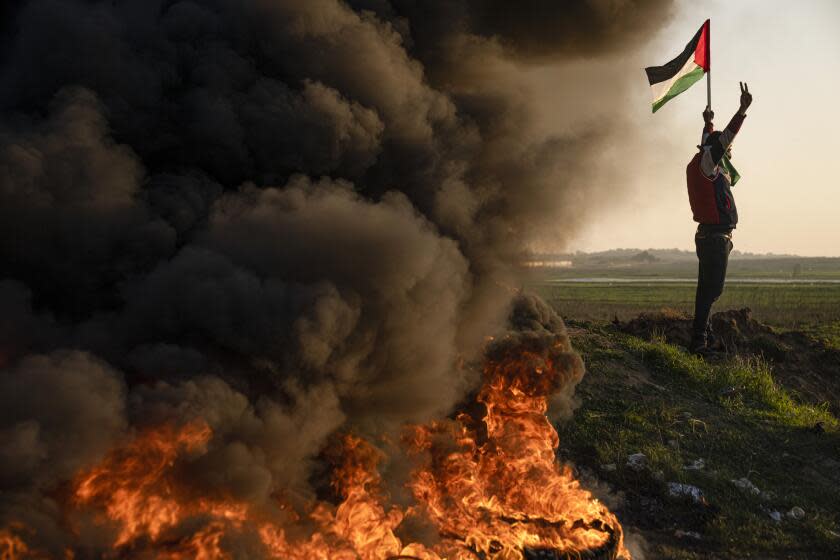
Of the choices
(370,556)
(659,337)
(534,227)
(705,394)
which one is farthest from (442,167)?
(659,337)

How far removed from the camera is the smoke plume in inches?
213

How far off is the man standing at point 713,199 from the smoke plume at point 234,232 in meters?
7.11

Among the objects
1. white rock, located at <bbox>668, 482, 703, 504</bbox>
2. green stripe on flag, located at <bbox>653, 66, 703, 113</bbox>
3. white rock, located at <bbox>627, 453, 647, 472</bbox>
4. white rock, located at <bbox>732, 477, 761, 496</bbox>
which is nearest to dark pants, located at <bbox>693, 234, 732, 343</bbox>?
green stripe on flag, located at <bbox>653, 66, 703, 113</bbox>

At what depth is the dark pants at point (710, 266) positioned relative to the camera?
14758mm

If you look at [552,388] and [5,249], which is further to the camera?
[552,388]

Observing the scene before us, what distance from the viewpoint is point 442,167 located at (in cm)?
765

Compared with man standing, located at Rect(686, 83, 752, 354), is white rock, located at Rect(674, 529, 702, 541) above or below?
below

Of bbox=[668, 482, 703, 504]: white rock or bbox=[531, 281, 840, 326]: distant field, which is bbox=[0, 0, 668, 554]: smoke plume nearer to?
bbox=[668, 482, 703, 504]: white rock

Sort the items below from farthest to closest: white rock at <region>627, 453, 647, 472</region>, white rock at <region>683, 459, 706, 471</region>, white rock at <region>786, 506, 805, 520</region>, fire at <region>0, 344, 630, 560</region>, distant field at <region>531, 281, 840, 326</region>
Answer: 1. distant field at <region>531, 281, 840, 326</region>
2. white rock at <region>683, 459, 706, 471</region>
3. white rock at <region>627, 453, 647, 472</region>
4. white rock at <region>786, 506, 805, 520</region>
5. fire at <region>0, 344, 630, 560</region>

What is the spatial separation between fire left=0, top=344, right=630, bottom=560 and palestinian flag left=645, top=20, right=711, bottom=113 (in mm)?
6135

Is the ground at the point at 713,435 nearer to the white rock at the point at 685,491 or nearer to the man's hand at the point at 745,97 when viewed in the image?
the white rock at the point at 685,491

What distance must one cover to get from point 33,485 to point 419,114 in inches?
200

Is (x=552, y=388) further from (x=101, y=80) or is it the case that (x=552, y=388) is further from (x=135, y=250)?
(x=101, y=80)

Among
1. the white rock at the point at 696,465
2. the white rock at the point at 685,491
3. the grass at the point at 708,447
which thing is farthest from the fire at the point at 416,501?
the white rock at the point at 696,465
